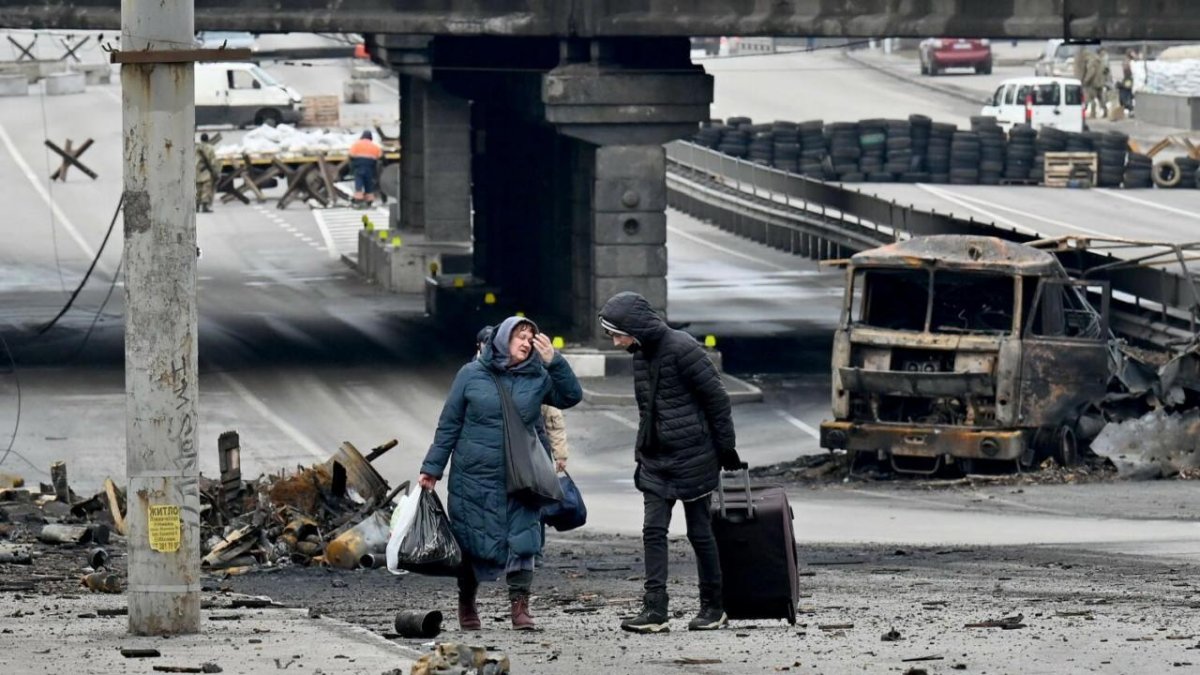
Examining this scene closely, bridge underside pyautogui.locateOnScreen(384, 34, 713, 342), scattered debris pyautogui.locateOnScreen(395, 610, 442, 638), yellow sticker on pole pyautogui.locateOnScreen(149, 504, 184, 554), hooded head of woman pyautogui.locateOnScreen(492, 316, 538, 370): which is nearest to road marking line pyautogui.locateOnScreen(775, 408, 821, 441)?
bridge underside pyautogui.locateOnScreen(384, 34, 713, 342)

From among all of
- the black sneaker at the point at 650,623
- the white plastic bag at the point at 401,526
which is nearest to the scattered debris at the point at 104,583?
the white plastic bag at the point at 401,526

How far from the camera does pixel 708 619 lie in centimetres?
1259

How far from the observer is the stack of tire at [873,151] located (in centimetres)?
5809

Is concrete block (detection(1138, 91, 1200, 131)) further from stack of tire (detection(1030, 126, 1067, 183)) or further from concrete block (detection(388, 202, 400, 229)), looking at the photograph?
concrete block (detection(388, 202, 400, 229))

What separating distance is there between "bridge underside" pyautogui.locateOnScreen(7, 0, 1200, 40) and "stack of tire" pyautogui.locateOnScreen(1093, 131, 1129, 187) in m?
27.8

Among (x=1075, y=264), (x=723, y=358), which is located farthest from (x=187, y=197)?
(x=723, y=358)

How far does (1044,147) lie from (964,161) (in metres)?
2.12

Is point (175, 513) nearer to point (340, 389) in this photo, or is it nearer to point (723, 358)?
point (340, 389)

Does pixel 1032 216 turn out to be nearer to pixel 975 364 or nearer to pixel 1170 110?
pixel 1170 110

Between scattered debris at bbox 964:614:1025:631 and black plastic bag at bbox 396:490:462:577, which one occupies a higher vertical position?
black plastic bag at bbox 396:490:462:577

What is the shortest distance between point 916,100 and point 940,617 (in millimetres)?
68220

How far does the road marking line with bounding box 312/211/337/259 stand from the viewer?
50438 mm

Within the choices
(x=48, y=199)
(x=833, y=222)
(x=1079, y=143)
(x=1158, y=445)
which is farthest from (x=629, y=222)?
(x=48, y=199)

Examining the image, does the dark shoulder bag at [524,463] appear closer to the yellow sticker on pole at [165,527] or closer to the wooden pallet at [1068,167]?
the yellow sticker on pole at [165,527]
